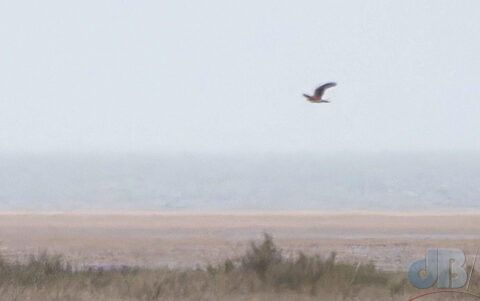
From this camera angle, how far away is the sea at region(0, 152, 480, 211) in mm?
49688

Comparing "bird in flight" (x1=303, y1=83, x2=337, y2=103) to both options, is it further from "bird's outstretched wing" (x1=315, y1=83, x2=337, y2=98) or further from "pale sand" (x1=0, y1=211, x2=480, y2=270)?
"pale sand" (x1=0, y1=211, x2=480, y2=270)

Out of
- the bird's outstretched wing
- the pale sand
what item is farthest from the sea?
the bird's outstretched wing

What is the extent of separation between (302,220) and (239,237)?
28.1 feet

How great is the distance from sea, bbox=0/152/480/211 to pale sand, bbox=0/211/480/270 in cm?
896

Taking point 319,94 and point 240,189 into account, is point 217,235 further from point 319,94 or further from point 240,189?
point 240,189

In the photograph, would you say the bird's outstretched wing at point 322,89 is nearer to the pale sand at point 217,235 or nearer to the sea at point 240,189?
the pale sand at point 217,235

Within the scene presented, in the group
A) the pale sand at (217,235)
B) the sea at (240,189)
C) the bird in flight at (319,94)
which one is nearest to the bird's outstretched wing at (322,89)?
the bird in flight at (319,94)

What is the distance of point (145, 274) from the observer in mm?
12938

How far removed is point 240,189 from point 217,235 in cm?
3618

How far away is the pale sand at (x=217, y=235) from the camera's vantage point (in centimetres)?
2030

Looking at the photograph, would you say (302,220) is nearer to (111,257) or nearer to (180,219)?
(180,219)

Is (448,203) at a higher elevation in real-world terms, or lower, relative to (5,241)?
higher

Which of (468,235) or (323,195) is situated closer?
(468,235)

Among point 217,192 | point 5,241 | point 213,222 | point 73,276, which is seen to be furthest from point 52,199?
point 73,276
